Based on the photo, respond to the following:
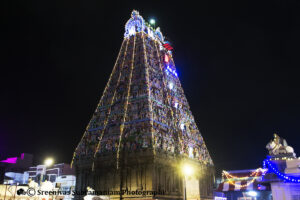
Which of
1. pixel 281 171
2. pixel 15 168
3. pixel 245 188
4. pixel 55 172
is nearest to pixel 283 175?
pixel 281 171

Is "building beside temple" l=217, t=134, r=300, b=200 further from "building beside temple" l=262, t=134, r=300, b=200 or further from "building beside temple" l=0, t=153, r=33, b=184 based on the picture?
"building beside temple" l=0, t=153, r=33, b=184

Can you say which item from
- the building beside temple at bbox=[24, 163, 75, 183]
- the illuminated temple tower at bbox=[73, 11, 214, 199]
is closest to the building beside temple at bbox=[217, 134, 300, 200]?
the illuminated temple tower at bbox=[73, 11, 214, 199]

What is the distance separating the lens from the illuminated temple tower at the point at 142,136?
33344 mm

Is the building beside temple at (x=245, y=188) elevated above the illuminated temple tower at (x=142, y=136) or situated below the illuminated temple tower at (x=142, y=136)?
below

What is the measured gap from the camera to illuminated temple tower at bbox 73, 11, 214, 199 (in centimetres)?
3334

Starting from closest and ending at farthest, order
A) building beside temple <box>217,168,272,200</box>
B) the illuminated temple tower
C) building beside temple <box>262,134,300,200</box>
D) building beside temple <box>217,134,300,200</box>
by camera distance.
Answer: building beside temple <box>262,134,300,200</box>, building beside temple <box>217,134,300,200</box>, the illuminated temple tower, building beside temple <box>217,168,272,200</box>

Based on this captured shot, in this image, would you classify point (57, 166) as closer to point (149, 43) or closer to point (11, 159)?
point (11, 159)

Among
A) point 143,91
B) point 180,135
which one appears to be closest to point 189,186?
point 180,135

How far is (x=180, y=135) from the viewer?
3922 centimetres

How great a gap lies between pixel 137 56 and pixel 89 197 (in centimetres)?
2625

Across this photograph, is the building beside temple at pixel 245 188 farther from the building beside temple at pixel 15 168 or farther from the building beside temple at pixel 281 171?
the building beside temple at pixel 15 168

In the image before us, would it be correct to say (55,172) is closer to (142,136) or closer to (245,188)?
(142,136)

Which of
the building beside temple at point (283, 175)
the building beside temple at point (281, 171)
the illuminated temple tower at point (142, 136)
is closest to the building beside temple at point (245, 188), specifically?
the illuminated temple tower at point (142, 136)

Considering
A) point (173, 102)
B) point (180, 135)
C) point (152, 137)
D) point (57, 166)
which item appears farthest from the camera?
point (57, 166)
